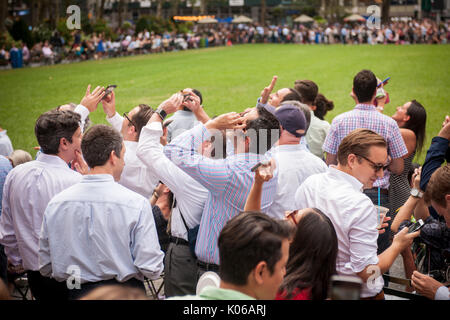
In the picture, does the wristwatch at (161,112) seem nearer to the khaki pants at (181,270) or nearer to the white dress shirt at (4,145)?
the khaki pants at (181,270)

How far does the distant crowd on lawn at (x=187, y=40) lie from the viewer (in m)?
30.1

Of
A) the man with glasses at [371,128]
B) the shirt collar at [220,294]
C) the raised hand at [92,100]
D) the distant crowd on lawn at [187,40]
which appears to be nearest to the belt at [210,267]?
the shirt collar at [220,294]

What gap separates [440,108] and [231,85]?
344 inches

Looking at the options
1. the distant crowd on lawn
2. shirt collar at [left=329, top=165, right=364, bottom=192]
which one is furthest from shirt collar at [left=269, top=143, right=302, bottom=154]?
the distant crowd on lawn

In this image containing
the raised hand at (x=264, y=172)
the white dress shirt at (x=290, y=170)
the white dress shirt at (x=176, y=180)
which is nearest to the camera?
the raised hand at (x=264, y=172)

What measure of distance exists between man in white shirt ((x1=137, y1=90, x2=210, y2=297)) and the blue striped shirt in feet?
0.47

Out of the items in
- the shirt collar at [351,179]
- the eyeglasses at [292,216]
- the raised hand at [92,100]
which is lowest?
the eyeglasses at [292,216]

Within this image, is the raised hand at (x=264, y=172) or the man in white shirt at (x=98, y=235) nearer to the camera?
the raised hand at (x=264, y=172)

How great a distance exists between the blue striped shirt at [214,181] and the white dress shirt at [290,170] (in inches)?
20.7

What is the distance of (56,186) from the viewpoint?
3.56m

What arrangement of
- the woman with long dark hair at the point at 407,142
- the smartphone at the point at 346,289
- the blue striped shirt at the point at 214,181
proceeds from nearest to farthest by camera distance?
the smartphone at the point at 346,289 < the blue striped shirt at the point at 214,181 < the woman with long dark hair at the point at 407,142

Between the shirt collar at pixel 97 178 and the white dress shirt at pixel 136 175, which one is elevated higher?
the shirt collar at pixel 97 178

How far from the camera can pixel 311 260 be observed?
105 inches

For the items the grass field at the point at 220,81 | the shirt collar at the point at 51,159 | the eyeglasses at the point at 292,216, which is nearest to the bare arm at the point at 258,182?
the eyeglasses at the point at 292,216
